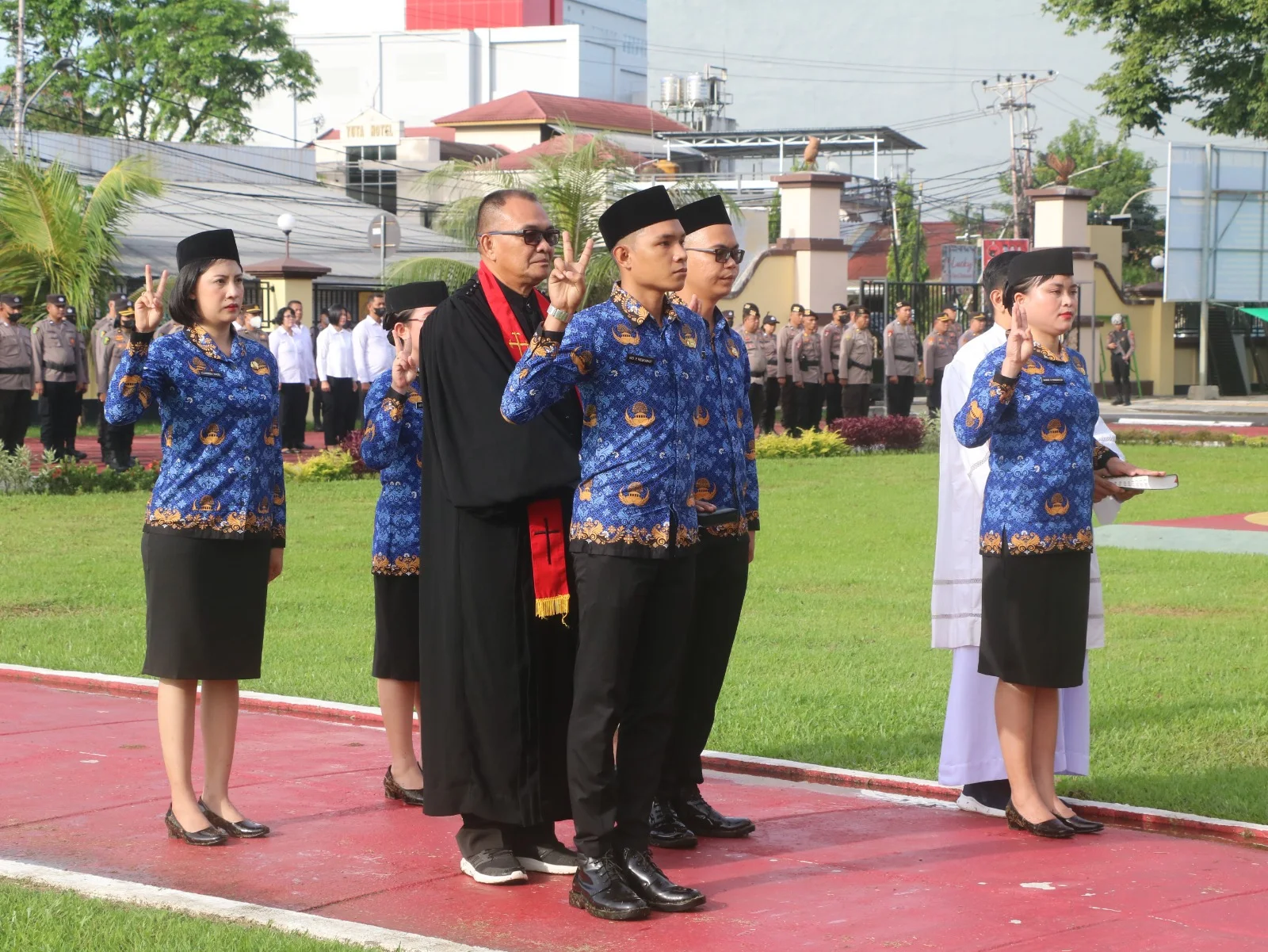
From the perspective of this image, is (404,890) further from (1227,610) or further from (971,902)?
(1227,610)

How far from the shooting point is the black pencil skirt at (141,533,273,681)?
5.72m

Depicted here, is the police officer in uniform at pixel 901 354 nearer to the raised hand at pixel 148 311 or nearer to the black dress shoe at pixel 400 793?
the black dress shoe at pixel 400 793

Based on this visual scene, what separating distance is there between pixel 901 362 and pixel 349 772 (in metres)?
20.8

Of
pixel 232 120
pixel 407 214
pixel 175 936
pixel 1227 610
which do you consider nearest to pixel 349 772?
pixel 175 936

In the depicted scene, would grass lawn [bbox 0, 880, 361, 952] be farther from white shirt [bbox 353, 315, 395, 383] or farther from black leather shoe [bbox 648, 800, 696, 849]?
white shirt [bbox 353, 315, 395, 383]

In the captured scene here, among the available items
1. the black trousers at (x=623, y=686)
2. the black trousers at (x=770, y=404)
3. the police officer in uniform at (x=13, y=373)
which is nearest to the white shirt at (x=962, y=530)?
the black trousers at (x=623, y=686)

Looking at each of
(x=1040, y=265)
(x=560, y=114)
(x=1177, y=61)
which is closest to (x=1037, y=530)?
(x=1040, y=265)

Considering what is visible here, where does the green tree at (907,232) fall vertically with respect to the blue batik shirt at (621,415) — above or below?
above

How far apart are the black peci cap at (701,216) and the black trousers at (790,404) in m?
19.6

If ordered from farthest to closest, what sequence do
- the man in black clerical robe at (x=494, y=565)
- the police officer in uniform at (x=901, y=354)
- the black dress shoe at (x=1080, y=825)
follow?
the police officer in uniform at (x=901, y=354) < the black dress shoe at (x=1080, y=825) < the man in black clerical robe at (x=494, y=565)

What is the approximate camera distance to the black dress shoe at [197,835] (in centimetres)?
563

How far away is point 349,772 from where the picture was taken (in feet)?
22.1

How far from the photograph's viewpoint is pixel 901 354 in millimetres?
26562

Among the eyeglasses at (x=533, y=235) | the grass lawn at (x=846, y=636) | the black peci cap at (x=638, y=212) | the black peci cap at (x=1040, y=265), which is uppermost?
the black peci cap at (x=638, y=212)
